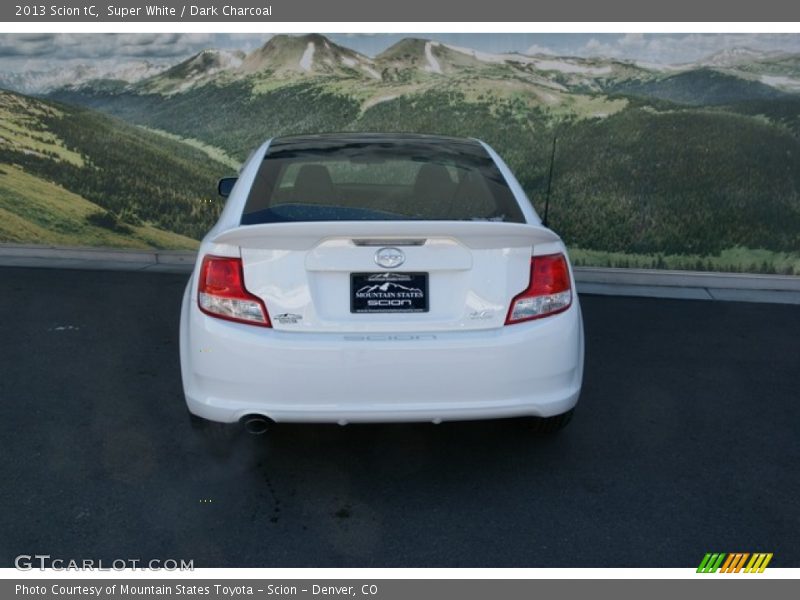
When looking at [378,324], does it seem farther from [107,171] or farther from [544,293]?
[107,171]

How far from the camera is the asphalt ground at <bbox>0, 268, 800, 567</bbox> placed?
3.20 m

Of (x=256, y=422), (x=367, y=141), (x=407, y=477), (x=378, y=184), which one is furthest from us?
(x=367, y=141)

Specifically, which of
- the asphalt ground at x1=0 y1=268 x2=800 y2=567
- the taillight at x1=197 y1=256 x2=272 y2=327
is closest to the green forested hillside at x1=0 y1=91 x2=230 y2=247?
the asphalt ground at x1=0 y1=268 x2=800 y2=567

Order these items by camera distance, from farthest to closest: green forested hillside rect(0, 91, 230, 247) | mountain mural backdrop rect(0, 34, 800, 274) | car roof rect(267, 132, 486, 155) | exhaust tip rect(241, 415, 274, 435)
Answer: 1. green forested hillside rect(0, 91, 230, 247)
2. mountain mural backdrop rect(0, 34, 800, 274)
3. car roof rect(267, 132, 486, 155)
4. exhaust tip rect(241, 415, 274, 435)

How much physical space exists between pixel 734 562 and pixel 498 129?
23.3ft

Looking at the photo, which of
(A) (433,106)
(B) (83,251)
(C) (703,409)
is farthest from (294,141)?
(B) (83,251)

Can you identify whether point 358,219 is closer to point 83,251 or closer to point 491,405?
point 491,405

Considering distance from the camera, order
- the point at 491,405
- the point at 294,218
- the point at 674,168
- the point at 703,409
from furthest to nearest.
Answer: the point at 674,168
the point at 703,409
the point at 294,218
the point at 491,405

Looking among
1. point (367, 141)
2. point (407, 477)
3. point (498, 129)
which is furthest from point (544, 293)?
point (498, 129)

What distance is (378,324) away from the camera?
3.35m

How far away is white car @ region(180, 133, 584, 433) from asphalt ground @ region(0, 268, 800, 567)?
0.42 meters

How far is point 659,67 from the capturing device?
9.19 metres

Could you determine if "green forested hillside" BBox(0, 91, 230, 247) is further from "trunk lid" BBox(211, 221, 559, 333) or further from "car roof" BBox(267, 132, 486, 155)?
"trunk lid" BBox(211, 221, 559, 333)

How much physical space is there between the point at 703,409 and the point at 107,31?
8.44 m
